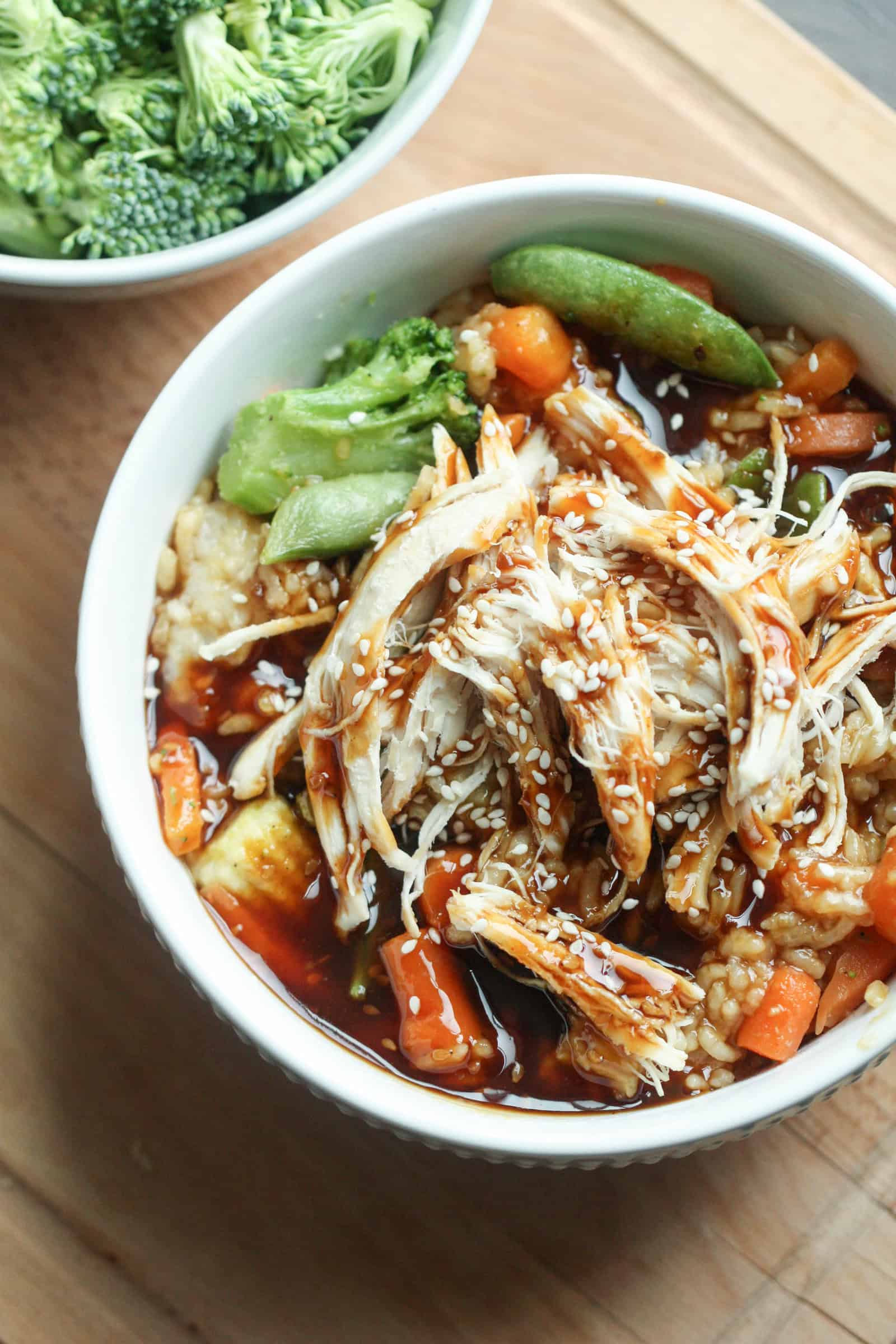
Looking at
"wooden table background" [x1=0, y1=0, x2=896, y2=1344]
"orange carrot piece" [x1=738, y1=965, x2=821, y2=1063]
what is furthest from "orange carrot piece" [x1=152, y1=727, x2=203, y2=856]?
"orange carrot piece" [x1=738, y1=965, x2=821, y2=1063]

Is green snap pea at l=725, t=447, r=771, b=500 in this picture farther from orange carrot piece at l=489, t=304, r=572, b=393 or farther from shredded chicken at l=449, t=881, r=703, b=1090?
shredded chicken at l=449, t=881, r=703, b=1090

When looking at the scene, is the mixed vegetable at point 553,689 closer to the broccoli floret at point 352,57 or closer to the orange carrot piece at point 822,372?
the orange carrot piece at point 822,372

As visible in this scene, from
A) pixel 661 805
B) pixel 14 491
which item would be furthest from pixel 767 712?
pixel 14 491

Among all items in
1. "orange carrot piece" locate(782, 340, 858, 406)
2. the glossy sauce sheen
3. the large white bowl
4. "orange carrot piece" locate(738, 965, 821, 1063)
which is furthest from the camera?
"orange carrot piece" locate(782, 340, 858, 406)

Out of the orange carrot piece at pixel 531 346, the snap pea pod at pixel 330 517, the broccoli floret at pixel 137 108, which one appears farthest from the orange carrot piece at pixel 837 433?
the broccoli floret at pixel 137 108

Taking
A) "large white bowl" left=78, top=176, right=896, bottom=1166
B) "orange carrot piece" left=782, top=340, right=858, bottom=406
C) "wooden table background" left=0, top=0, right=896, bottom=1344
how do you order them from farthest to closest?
"wooden table background" left=0, top=0, right=896, bottom=1344
"orange carrot piece" left=782, top=340, right=858, bottom=406
"large white bowl" left=78, top=176, right=896, bottom=1166

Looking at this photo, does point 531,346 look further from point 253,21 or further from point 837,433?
point 253,21

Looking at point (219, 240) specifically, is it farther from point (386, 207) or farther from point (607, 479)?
point (607, 479)
